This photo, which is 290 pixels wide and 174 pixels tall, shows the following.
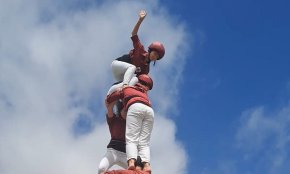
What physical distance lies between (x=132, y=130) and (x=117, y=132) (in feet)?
2.32

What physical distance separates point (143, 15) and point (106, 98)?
1589 mm

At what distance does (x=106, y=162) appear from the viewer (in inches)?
312

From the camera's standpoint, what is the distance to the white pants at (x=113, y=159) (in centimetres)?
791

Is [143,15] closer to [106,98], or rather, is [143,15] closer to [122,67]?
[122,67]

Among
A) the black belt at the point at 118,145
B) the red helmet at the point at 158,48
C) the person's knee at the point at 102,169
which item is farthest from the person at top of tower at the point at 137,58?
the person's knee at the point at 102,169

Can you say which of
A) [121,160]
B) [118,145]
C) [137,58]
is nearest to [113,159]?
[121,160]

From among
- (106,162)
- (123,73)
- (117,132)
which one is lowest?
(106,162)

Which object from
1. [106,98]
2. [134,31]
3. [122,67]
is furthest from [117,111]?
[134,31]

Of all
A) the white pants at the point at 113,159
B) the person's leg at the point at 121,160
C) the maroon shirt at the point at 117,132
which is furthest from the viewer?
the maroon shirt at the point at 117,132

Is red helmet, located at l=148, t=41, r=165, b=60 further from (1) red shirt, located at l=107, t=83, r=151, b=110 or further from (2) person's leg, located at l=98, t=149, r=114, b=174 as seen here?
(2) person's leg, located at l=98, t=149, r=114, b=174

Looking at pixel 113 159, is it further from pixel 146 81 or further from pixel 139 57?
pixel 139 57

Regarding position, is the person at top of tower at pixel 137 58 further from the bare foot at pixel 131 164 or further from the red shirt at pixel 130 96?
the bare foot at pixel 131 164

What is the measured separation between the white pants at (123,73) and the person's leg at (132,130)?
72 centimetres

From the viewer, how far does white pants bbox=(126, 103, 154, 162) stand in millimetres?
7691
